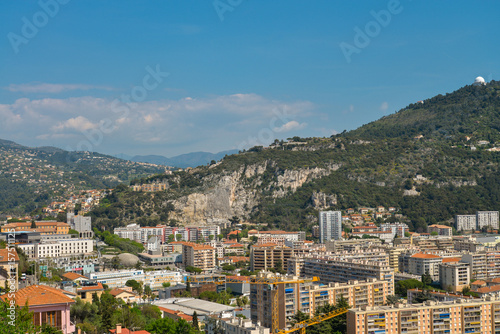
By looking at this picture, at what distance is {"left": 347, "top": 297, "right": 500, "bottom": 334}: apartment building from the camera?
78.0 feet

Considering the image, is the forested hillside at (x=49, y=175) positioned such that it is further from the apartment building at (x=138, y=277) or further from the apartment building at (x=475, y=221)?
the apartment building at (x=475, y=221)

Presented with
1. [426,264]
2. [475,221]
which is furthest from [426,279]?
[475,221]

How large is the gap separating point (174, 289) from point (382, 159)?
170ft

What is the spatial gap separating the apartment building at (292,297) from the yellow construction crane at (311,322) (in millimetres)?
659

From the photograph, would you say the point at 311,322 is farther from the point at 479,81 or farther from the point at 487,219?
the point at 479,81

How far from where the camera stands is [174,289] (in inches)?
1511

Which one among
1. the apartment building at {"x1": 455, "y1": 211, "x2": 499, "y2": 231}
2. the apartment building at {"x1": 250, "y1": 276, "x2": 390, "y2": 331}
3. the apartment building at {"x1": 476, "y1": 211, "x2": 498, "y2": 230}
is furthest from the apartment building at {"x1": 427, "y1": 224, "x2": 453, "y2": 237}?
the apartment building at {"x1": 250, "y1": 276, "x2": 390, "y2": 331}

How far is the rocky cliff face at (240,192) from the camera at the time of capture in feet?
247

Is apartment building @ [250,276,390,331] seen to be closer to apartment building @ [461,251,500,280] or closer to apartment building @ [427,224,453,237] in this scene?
apartment building @ [461,251,500,280]

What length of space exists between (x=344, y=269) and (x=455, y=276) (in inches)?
326

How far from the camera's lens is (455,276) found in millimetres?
40094

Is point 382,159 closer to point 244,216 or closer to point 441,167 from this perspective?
point 441,167

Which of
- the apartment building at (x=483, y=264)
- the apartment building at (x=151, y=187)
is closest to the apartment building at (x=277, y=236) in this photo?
the apartment building at (x=483, y=264)

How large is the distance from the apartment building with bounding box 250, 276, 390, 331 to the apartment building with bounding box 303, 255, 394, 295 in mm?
4220
